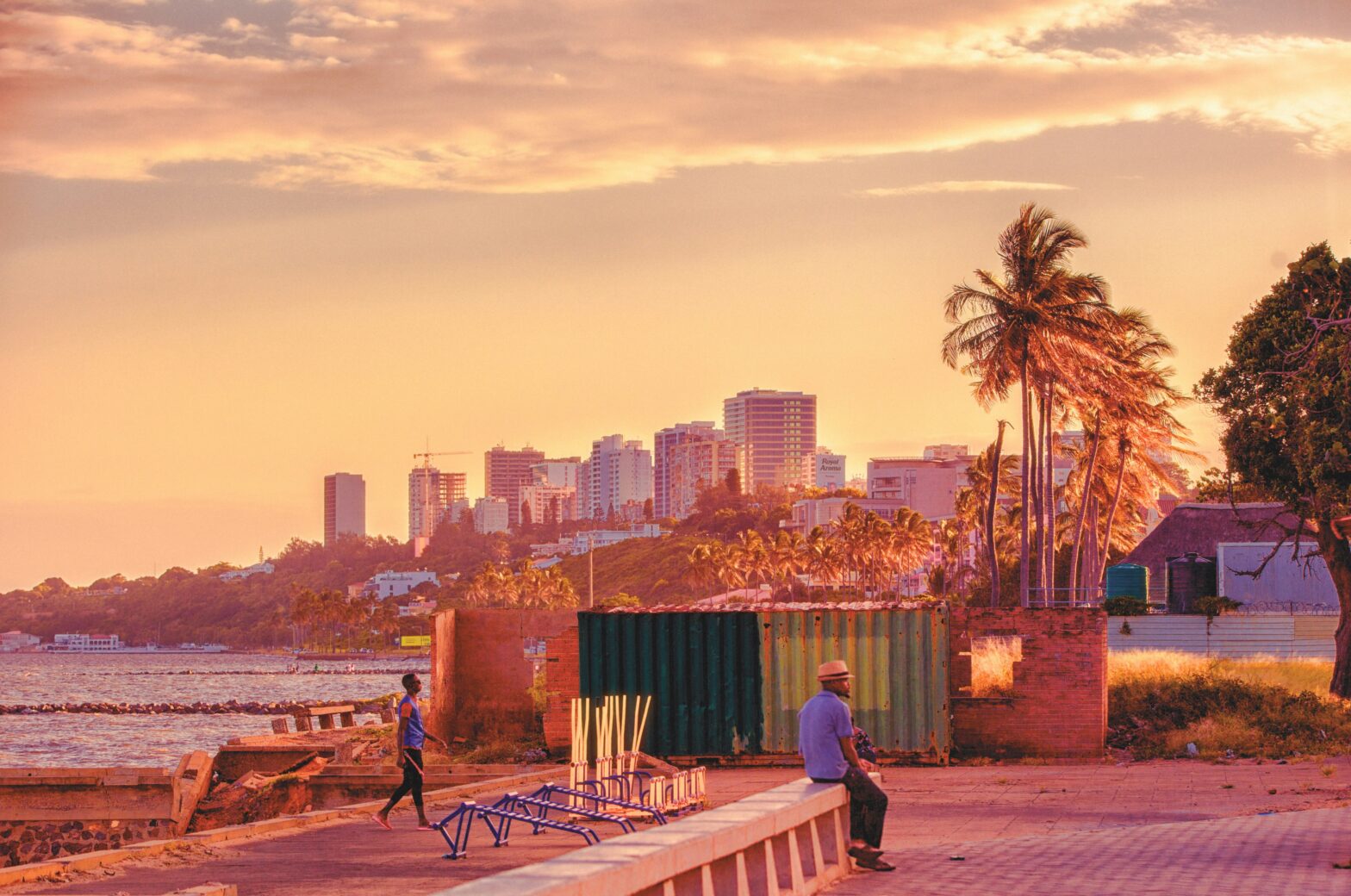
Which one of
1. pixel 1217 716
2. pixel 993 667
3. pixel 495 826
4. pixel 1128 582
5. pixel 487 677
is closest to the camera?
pixel 495 826

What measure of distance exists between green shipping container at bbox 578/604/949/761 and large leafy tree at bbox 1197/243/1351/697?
33.3 feet

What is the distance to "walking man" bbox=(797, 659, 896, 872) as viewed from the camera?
13039mm

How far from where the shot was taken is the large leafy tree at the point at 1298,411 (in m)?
33.3

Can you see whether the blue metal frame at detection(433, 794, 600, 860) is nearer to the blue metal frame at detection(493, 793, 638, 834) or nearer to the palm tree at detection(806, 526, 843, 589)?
the blue metal frame at detection(493, 793, 638, 834)

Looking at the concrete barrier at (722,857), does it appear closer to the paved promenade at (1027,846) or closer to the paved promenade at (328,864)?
the paved promenade at (1027,846)

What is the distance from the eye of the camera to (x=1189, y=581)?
61875 mm

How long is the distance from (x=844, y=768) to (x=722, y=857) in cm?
312

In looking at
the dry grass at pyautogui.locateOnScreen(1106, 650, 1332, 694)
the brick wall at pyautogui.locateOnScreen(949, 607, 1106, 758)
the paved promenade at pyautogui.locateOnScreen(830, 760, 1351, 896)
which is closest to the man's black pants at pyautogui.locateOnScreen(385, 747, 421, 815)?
the paved promenade at pyautogui.locateOnScreen(830, 760, 1351, 896)

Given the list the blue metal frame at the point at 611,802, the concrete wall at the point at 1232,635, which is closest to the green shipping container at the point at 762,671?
the blue metal frame at the point at 611,802

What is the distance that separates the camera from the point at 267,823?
20531 mm

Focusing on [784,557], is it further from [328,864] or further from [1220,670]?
[328,864]

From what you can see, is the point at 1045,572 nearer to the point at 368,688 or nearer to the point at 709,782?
the point at 709,782

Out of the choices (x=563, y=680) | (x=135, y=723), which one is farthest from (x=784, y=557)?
(x=563, y=680)

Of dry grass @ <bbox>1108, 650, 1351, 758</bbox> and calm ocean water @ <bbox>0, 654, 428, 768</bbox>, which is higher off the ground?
dry grass @ <bbox>1108, 650, 1351, 758</bbox>
